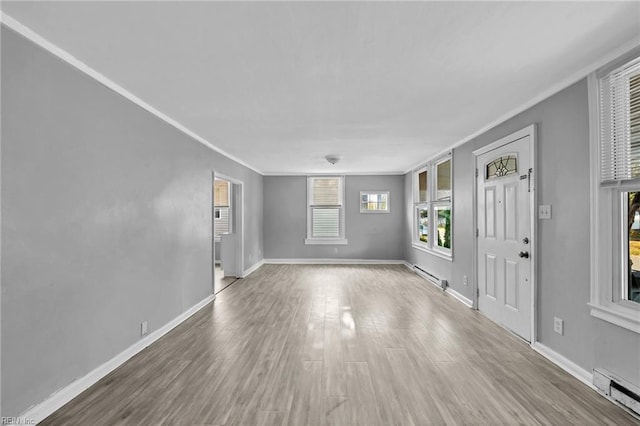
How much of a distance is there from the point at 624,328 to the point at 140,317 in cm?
405

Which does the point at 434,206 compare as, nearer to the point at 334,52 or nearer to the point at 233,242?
the point at 233,242

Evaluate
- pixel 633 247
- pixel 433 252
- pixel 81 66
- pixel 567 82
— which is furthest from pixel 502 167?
pixel 81 66

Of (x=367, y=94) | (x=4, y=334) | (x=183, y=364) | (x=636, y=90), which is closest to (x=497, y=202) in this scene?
(x=636, y=90)

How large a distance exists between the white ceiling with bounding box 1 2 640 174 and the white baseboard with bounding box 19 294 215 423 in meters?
2.40

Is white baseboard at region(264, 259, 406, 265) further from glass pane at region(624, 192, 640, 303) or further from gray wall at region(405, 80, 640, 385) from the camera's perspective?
glass pane at region(624, 192, 640, 303)

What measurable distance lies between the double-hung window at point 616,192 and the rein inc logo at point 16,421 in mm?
3983

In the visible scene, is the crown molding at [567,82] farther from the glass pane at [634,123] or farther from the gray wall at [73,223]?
the gray wall at [73,223]

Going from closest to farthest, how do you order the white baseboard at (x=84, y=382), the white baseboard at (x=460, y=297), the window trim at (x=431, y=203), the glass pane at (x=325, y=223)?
the white baseboard at (x=84, y=382) → the white baseboard at (x=460, y=297) → the window trim at (x=431, y=203) → the glass pane at (x=325, y=223)

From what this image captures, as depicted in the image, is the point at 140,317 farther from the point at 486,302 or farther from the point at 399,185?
the point at 399,185

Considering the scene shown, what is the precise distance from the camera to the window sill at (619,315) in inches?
77.9

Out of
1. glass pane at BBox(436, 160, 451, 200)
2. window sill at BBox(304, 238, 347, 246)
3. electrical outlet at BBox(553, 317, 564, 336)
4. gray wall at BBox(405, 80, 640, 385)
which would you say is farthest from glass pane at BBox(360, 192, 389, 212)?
electrical outlet at BBox(553, 317, 564, 336)

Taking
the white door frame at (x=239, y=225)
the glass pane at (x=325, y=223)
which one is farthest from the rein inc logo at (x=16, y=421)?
the glass pane at (x=325, y=223)

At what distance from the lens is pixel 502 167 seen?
356 centimetres

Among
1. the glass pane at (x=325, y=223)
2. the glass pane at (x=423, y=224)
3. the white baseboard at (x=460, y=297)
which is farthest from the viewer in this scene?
the glass pane at (x=325, y=223)
